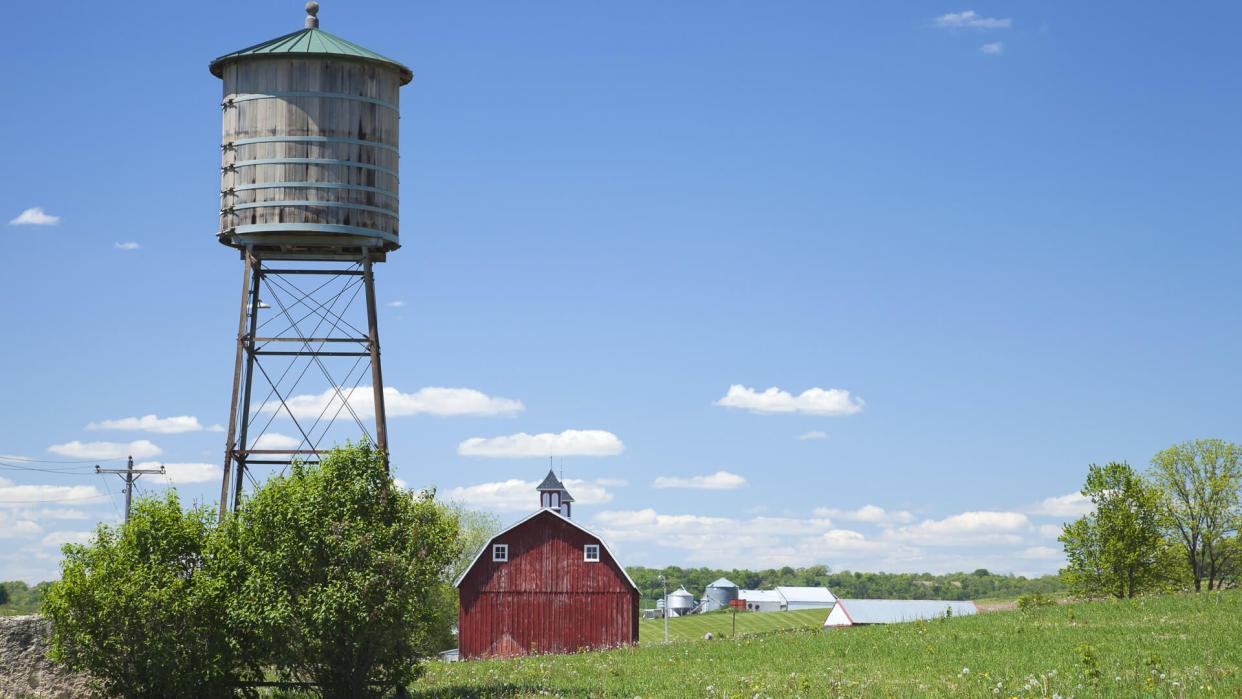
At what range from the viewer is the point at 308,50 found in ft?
113

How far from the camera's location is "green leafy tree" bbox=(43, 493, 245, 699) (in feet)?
87.2

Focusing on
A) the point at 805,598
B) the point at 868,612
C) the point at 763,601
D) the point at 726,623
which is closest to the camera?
the point at 868,612

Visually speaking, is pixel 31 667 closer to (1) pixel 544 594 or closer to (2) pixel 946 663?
(2) pixel 946 663

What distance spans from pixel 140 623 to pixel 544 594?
26459 mm

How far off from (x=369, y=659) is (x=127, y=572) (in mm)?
5406

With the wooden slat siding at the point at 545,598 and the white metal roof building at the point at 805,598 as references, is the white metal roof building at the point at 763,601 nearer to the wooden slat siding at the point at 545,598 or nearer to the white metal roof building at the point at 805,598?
the white metal roof building at the point at 805,598

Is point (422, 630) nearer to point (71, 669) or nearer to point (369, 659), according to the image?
point (369, 659)

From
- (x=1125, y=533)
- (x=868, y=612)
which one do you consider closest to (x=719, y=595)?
(x=868, y=612)

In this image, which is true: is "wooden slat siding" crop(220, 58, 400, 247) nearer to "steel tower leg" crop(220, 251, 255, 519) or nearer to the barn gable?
"steel tower leg" crop(220, 251, 255, 519)

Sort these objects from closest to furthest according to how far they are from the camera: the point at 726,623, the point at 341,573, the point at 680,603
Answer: the point at 341,573 < the point at 726,623 < the point at 680,603

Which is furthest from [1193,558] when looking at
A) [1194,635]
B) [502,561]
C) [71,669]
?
[71,669]

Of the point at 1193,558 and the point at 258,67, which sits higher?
the point at 258,67

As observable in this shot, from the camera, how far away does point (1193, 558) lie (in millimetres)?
71125

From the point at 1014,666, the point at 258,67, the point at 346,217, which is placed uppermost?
the point at 258,67
